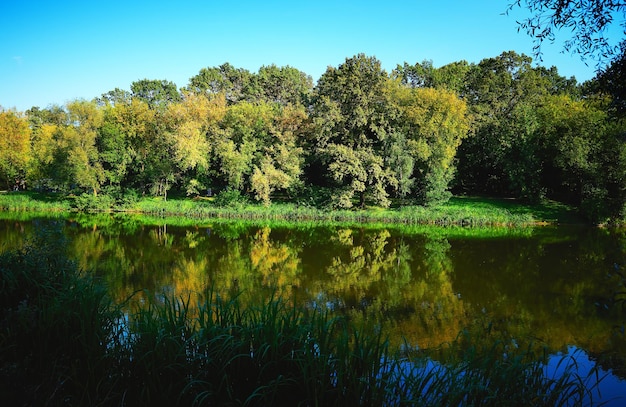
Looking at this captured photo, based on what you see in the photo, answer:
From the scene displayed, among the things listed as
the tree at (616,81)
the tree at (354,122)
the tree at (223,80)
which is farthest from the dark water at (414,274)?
the tree at (223,80)

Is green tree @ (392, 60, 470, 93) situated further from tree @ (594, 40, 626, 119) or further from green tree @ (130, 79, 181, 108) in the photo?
green tree @ (130, 79, 181, 108)

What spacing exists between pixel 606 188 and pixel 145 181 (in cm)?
3938

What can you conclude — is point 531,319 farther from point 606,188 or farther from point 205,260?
point 606,188

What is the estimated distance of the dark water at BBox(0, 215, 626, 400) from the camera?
963 centimetres

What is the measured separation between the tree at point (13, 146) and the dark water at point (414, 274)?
58.0ft

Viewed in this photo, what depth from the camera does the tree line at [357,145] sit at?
33.4 metres

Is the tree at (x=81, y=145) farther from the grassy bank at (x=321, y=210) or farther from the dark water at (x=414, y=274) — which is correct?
the dark water at (x=414, y=274)

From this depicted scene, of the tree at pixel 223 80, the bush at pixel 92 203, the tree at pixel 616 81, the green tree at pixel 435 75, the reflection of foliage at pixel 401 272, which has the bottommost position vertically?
the reflection of foliage at pixel 401 272

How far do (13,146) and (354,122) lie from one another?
1352 inches

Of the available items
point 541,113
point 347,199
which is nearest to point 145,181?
point 347,199

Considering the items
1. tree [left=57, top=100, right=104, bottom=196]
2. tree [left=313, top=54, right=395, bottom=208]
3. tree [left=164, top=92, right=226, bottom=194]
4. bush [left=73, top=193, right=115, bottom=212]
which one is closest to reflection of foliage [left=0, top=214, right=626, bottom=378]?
tree [left=313, top=54, right=395, bottom=208]

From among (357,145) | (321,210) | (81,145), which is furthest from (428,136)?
(81,145)

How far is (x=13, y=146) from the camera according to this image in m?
42.6

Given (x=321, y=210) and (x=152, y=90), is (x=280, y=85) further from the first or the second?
(x=321, y=210)
